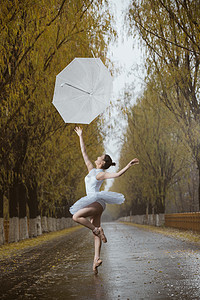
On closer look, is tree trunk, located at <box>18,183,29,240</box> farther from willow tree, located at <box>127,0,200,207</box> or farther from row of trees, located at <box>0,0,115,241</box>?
willow tree, located at <box>127,0,200,207</box>

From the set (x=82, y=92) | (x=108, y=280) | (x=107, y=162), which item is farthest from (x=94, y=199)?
(x=82, y=92)

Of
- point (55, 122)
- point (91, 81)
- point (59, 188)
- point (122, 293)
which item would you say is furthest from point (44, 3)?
point (59, 188)

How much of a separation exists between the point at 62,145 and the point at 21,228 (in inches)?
181

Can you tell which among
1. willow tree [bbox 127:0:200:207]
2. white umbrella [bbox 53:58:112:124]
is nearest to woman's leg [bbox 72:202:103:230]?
white umbrella [bbox 53:58:112:124]

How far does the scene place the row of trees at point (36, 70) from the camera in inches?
507

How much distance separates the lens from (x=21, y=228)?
23.2 meters

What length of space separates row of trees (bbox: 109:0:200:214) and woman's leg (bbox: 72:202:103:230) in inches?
262

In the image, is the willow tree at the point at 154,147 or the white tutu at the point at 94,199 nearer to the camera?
the white tutu at the point at 94,199

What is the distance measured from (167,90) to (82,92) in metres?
13.5

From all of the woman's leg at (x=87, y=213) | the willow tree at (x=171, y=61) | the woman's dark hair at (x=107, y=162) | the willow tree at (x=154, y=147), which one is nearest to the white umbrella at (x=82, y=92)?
the woman's dark hair at (x=107, y=162)

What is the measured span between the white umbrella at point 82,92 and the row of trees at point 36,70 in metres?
2.44

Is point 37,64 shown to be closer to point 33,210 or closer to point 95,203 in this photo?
point 95,203

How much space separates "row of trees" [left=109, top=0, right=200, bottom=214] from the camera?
16.9 meters

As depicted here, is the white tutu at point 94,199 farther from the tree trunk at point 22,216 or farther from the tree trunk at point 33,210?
the tree trunk at point 33,210
